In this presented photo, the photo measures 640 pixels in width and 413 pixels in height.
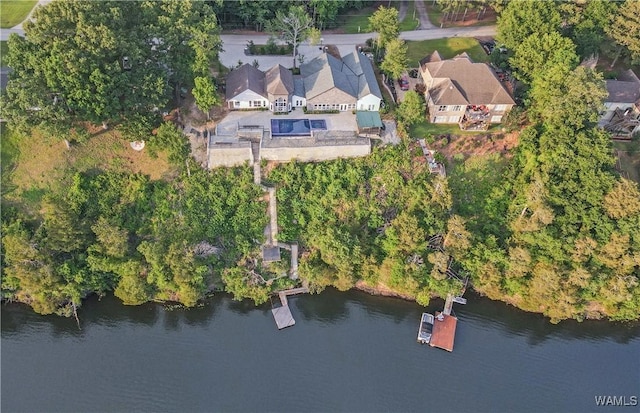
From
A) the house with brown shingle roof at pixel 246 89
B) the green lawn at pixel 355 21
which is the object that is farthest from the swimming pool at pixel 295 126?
the green lawn at pixel 355 21

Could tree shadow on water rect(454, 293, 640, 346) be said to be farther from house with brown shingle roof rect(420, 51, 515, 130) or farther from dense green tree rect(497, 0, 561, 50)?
dense green tree rect(497, 0, 561, 50)

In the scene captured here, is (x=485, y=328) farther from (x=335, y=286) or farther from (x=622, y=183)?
(x=622, y=183)

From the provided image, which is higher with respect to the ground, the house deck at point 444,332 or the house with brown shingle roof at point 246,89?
the house with brown shingle roof at point 246,89

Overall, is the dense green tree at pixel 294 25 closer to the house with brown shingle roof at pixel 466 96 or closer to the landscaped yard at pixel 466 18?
the house with brown shingle roof at pixel 466 96

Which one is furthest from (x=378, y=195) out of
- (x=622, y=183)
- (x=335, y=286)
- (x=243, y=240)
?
(x=622, y=183)

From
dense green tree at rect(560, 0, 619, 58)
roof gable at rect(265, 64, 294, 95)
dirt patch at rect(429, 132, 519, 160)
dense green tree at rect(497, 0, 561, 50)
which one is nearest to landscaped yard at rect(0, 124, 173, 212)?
roof gable at rect(265, 64, 294, 95)

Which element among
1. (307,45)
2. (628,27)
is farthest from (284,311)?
(628,27)

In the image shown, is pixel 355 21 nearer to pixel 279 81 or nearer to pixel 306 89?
pixel 306 89
